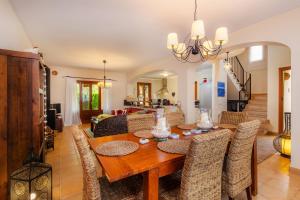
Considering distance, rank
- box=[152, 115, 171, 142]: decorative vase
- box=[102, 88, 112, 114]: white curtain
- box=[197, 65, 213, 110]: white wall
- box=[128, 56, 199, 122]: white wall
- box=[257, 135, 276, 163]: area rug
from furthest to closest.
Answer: box=[102, 88, 112, 114]: white curtain, box=[197, 65, 213, 110]: white wall, box=[128, 56, 199, 122]: white wall, box=[257, 135, 276, 163]: area rug, box=[152, 115, 171, 142]: decorative vase

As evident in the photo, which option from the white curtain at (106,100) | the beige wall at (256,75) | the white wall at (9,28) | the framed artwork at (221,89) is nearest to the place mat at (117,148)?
the white wall at (9,28)

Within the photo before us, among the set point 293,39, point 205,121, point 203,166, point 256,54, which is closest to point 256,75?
point 256,54

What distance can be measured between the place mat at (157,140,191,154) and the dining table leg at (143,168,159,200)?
0.89 ft

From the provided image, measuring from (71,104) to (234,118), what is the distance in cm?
625

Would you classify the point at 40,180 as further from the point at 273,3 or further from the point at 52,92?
the point at 52,92

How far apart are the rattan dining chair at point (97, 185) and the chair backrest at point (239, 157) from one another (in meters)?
0.84

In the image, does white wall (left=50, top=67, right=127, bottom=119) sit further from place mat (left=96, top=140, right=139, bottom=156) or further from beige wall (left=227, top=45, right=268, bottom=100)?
place mat (left=96, top=140, right=139, bottom=156)

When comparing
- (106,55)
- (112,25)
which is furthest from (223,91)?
(112,25)

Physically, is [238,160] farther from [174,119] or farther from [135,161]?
[174,119]

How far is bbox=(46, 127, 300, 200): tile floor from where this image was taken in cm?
188

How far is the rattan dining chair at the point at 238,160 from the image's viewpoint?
138cm

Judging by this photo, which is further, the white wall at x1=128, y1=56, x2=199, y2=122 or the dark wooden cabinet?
the white wall at x1=128, y1=56, x2=199, y2=122

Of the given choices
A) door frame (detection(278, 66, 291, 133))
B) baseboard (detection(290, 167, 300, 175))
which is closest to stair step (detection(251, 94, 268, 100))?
door frame (detection(278, 66, 291, 133))

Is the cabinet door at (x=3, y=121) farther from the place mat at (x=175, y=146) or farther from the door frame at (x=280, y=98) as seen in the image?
the door frame at (x=280, y=98)
